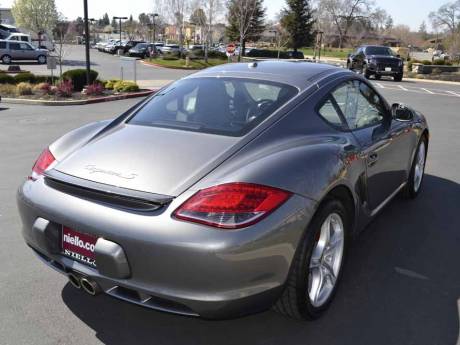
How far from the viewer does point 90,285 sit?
8.53 ft

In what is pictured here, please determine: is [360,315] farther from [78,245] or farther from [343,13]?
[343,13]

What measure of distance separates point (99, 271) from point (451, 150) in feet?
24.2

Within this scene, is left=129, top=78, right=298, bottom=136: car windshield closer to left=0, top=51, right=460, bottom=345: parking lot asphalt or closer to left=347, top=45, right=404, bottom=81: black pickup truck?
left=0, top=51, right=460, bottom=345: parking lot asphalt

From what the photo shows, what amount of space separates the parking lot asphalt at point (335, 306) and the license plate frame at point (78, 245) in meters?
0.53

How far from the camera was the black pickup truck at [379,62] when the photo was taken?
85.8 feet

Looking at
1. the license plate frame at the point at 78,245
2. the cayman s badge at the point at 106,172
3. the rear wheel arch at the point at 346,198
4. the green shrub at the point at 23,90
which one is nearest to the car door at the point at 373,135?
the rear wheel arch at the point at 346,198

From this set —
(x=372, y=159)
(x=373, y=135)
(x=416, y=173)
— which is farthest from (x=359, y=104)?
(x=416, y=173)

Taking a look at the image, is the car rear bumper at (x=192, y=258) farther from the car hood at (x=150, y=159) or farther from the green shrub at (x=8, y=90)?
the green shrub at (x=8, y=90)

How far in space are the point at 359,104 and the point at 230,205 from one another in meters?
1.98

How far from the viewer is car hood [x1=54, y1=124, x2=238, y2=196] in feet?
8.33

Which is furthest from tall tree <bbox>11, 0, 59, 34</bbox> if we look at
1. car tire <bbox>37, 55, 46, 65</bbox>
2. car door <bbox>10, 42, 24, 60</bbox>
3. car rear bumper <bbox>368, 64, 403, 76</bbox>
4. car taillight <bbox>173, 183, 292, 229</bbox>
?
car taillight <bbox>173, 183, 292, 229</bbox>

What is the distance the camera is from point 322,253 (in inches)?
118

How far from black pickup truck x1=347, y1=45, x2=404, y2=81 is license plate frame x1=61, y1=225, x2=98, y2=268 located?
25.9 m

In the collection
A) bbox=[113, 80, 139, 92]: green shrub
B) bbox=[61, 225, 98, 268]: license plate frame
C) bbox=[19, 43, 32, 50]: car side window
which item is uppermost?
bbox=[19, 43, 32, 50]: car side window
